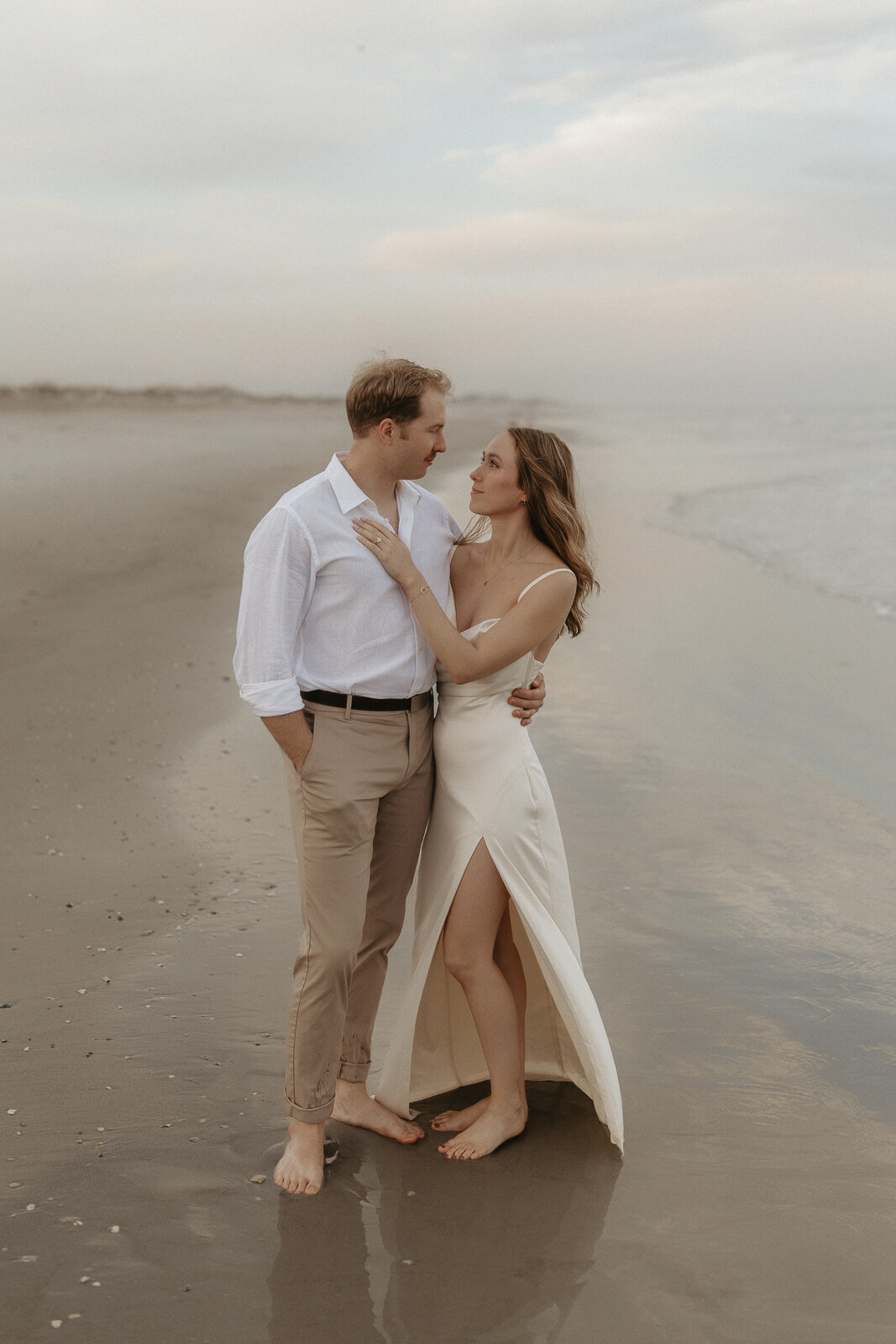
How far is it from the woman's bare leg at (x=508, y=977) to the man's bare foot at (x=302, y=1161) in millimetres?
438

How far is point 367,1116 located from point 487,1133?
357mm

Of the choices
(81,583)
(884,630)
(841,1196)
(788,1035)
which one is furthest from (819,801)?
(81,583)

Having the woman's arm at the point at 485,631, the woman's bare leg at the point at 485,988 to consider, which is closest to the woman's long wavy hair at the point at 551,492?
the woman's arm at the point at 485,631

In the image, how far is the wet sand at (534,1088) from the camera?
9.07 feet

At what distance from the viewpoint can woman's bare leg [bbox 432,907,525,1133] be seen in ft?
11.4

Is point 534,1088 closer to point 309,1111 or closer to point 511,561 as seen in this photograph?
point 309,1111

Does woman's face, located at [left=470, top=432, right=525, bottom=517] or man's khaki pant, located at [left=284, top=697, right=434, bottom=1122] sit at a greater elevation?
woman's face, located at [left=470, top=432, right=525, bottom=517]

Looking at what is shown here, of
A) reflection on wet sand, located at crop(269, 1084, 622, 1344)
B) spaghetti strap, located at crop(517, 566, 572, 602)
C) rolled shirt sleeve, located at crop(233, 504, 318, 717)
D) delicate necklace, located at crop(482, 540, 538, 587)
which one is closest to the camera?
reflection on wet sand, located at crop(269, 1084, 622, 1344)

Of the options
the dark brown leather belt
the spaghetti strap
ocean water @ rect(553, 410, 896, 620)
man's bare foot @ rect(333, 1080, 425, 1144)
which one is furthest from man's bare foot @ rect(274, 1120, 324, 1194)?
ocean water @ rect(553, 410, 896, 620)

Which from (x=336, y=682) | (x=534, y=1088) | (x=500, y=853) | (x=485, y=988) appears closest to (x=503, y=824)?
(x=500, y=853)

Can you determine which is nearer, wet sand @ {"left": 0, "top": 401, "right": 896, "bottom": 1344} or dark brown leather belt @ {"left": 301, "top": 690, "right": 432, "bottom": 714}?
wet sand @ {"left": 0, "top": 401, "right": 896, "bottom": 1344}

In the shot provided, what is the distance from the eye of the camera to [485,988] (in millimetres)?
3346

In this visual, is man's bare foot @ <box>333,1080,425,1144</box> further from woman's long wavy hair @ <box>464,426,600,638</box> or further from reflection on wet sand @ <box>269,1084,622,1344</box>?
woman's long wavy hair @ <box>464,426,600,638</box>

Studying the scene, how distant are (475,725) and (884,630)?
8513 millimetres
